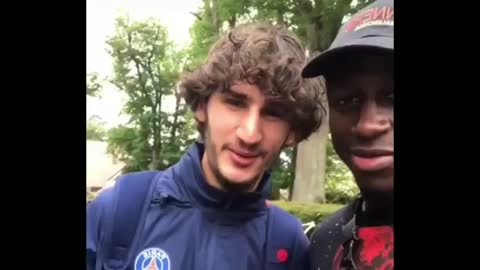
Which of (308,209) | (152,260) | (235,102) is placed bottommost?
(152,260)

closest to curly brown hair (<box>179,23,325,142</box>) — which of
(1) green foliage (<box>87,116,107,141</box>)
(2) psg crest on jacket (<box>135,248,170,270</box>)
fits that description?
(1) green foliage (<box>87,116,107,141</box>)

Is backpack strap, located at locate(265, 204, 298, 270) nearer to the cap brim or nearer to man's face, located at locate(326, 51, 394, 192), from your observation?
man's face, located at locate(326, 51, 394, 192)

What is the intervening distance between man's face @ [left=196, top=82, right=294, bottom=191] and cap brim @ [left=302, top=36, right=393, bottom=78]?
0.11 metres

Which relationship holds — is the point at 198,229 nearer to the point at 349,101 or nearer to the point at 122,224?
the point at 122,224

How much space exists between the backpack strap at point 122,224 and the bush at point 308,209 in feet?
0.96

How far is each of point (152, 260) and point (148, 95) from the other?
0.37m

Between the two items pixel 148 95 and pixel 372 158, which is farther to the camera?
pixel 148 95

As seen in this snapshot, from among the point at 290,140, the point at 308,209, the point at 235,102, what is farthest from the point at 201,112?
the point at 308,209

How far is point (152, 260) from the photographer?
136 centimetres

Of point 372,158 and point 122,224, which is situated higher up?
point 372,158

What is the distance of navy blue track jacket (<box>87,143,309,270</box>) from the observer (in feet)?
4.47
